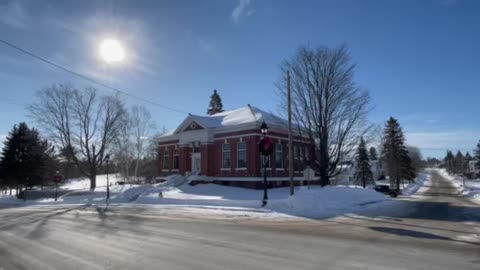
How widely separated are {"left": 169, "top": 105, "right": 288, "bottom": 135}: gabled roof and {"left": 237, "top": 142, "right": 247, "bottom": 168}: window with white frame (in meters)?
2.31

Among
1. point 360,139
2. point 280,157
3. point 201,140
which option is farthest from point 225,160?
point 360,139

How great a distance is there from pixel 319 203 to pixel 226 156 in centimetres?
1678

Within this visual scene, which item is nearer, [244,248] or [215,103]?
[244,248]

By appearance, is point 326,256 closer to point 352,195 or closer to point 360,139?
point 352,195

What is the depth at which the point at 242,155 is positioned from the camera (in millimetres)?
34094

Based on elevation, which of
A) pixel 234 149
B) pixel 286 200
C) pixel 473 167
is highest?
pixel 234 149

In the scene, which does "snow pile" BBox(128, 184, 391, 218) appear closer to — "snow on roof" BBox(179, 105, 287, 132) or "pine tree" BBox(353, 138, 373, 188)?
"snow on roof" BBox(179, 105, 287, 132)

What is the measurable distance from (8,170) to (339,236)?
5812cm

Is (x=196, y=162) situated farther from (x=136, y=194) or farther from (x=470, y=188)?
(x=470, y=188)

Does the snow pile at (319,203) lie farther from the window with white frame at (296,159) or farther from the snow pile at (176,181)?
the snow pile at (176,181)

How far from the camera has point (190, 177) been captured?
35062mm

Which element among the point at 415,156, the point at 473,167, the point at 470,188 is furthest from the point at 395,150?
the point at 473,167

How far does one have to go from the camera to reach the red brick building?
33.2 m

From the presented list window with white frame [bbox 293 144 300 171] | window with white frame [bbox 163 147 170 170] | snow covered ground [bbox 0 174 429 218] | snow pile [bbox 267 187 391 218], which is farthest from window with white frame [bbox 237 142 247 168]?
window with white frame [bbox 163 147 170 170]
